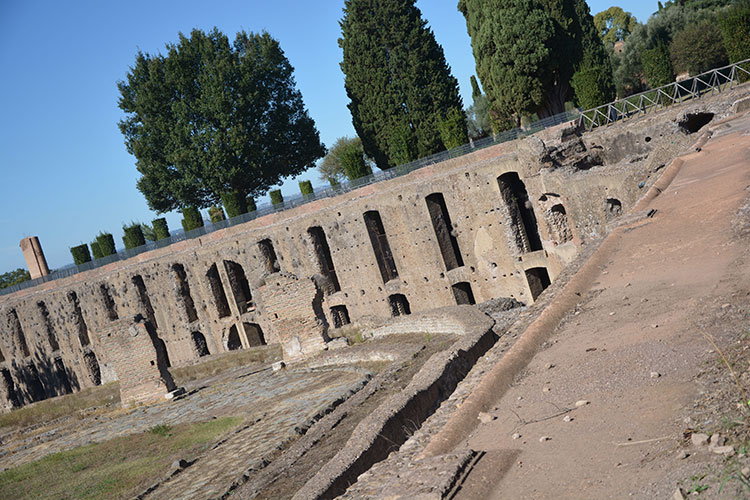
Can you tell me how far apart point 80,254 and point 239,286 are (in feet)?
42.9

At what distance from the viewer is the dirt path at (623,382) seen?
12.4 feet

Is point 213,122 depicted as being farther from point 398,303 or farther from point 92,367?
point 398,303

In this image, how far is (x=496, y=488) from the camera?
4.07 m

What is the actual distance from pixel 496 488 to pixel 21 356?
1528 inches

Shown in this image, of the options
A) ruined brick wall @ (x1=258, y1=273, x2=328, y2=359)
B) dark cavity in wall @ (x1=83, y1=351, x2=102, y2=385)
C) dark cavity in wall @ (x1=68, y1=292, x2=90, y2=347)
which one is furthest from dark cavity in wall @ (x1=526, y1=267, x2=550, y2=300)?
dark cavity in wall @ (x1=83, y1=351, x2=102, y2=385)

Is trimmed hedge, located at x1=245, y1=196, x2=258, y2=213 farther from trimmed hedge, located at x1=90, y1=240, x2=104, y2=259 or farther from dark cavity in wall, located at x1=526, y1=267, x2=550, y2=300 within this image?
dark cavity in wall, located at x1=526, y1=267, x2=550, y2=300

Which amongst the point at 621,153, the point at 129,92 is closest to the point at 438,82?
the point at 621,153

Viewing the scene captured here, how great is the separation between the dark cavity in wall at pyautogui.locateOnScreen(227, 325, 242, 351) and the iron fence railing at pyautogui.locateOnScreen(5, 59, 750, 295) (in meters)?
4.87

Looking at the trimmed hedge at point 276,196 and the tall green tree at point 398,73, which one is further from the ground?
the tall green tree at point 398,73

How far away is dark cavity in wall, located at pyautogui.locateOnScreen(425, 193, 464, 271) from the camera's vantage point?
85.2 feet

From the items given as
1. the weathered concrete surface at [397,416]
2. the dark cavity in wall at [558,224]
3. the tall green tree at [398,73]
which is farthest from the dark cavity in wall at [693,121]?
the tall green tree at [398,73]

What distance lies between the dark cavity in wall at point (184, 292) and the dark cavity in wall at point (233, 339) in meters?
2.16

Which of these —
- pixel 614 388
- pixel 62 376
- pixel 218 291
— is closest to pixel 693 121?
pixel 614 388

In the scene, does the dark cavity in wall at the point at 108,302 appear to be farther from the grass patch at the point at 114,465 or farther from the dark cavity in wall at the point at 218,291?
the grass patch at the point at 114,465
